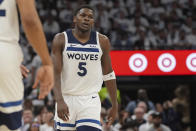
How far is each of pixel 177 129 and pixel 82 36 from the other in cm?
647

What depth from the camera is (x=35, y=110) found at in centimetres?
1034

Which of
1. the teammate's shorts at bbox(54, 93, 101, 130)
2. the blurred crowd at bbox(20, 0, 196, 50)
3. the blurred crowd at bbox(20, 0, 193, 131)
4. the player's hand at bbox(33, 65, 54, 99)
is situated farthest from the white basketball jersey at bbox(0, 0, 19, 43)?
the blurred crowd at bbox(20, 0, 196, 50)

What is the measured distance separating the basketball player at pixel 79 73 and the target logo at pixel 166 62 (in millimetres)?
5176

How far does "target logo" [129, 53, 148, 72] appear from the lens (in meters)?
10.1

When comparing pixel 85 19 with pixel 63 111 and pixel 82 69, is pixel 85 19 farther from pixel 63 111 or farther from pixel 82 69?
pixel 63 111

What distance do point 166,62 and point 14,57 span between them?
7799 millimetres

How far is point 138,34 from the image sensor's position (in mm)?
12961

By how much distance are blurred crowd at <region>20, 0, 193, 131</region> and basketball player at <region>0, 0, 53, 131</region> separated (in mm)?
6772

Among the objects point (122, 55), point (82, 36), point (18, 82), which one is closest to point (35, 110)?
point (122, 55)

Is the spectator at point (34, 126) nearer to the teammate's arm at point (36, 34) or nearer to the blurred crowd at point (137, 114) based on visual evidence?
the blurred crowd at point (137, 114)

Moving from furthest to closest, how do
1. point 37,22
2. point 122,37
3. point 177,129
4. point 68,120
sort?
point 122,37, point 177,129, point 68,120, point 37,22

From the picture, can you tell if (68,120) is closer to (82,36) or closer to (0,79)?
(82,36)

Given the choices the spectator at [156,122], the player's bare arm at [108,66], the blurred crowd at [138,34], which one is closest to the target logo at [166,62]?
the blurred crowd at [138,34]

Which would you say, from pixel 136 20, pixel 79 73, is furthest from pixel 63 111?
pixel 136 20
